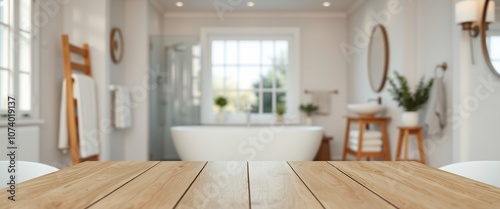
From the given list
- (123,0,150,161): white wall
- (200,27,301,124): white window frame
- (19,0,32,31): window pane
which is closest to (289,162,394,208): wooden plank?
(19,0,32,31): window pane

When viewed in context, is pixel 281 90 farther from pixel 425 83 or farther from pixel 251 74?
pixel 425 83

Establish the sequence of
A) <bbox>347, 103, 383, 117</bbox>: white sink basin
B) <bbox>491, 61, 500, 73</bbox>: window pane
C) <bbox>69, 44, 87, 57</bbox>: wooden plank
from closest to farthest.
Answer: <bbox>491, 61, 500, 73</bbox>: window pane, <bbox>69, 44, 87, 57</bbox>: wooden plank, <bbox>347, 103, 383, 117</bbox>: white sink basin

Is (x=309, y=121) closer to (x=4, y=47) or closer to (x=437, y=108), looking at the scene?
(x=437, y=108)

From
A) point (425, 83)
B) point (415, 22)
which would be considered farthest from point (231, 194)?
point (415, 22)

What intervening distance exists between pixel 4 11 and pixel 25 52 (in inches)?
15.0

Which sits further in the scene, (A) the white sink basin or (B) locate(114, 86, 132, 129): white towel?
(B) locate(114, 86, 132, 129): white towel

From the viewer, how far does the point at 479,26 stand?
3.10 m

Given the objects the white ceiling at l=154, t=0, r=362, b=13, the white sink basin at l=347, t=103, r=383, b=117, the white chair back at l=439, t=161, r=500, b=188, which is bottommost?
the white chair back at l=439, t=161, r=500, b=188

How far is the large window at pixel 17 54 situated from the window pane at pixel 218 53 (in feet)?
9.86

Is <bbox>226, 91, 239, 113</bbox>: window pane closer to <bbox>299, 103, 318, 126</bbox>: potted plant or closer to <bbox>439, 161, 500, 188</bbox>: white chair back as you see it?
<bbox>299, 103, 318, 126</bbox>: potted plant

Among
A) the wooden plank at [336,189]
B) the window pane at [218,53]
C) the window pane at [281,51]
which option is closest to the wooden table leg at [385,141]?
the window pane at [281,51]

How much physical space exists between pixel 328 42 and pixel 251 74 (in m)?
1.17

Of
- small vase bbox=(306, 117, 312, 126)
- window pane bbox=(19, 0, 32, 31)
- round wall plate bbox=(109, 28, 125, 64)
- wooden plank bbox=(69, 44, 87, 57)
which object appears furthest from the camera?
small vase bbox=(306, 117, 312, 126)

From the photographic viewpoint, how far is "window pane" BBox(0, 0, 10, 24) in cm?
307
